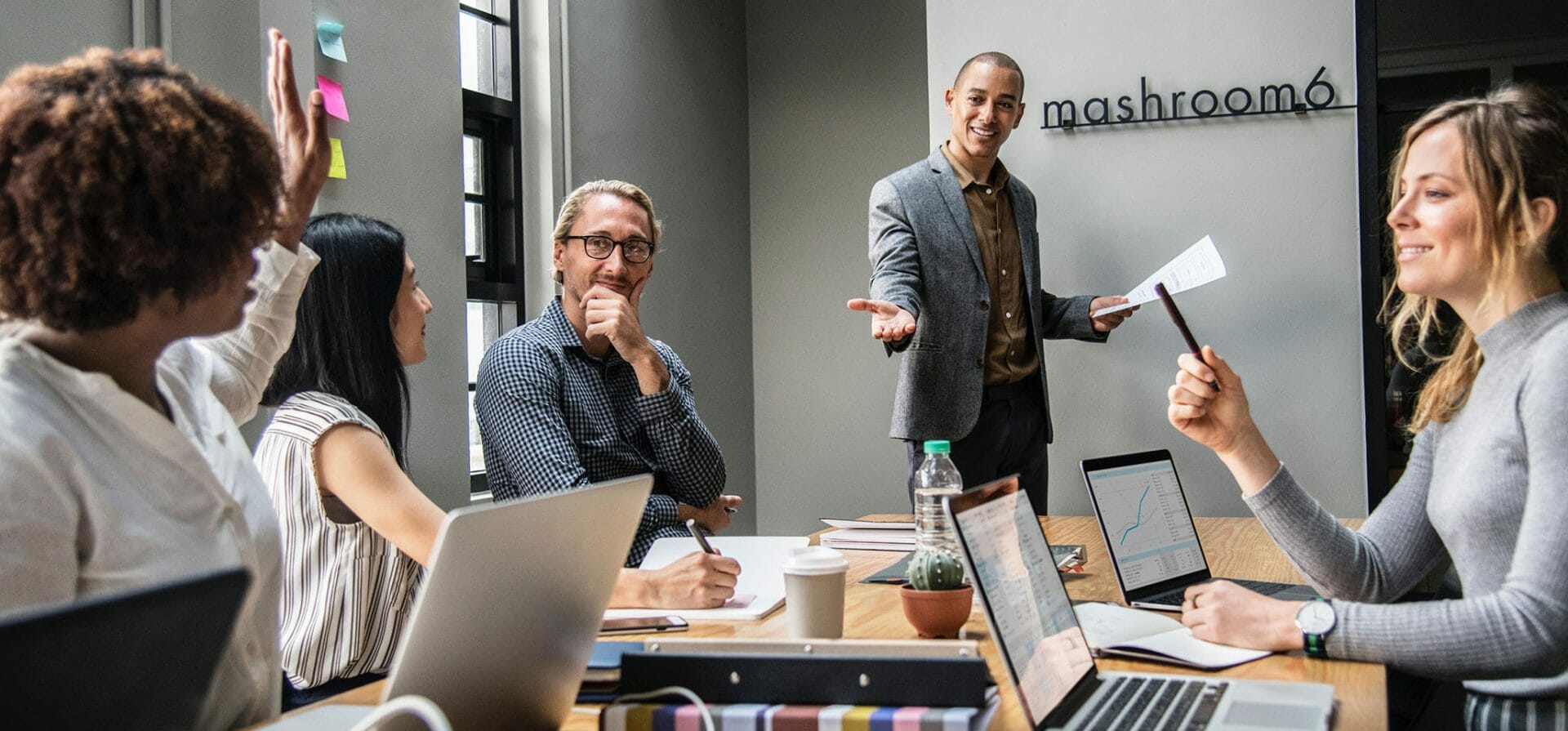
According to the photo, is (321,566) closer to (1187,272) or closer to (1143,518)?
(1143,518)

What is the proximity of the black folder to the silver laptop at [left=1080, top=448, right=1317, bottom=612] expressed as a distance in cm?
66

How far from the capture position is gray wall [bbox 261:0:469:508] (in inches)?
113

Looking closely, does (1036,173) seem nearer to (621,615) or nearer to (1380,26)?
(1380,26)

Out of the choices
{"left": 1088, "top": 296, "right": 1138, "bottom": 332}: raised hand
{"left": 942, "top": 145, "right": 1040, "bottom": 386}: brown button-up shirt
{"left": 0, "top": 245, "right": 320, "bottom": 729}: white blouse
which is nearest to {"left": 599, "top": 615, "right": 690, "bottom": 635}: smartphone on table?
{"left": 0, "top": 245, "right": 320, "bottom": 729}: white blouse

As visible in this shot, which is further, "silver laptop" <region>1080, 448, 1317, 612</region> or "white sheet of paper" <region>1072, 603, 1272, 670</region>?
"silver laptop" <region>1080, 448, 1317, 612</region>

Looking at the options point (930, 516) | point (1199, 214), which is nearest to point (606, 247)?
point (930, 516)

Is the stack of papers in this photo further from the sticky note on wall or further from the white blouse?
the sticky note on wall

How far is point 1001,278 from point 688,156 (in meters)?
1.74

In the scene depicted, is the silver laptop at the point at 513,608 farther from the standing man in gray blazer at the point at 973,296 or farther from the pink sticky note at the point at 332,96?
the standing man in gray blazer at the point at 973,296

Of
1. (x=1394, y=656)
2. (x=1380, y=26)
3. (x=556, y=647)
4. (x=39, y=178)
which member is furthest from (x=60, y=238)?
(x=1380, y=26)

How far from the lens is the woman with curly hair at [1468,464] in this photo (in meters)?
1.26

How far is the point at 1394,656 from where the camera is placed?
1271mm

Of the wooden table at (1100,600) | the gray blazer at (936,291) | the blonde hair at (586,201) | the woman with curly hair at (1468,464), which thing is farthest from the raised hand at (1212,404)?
the gray blazer at (936,291)

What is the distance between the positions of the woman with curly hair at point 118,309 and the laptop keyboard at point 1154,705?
2.33 feet
